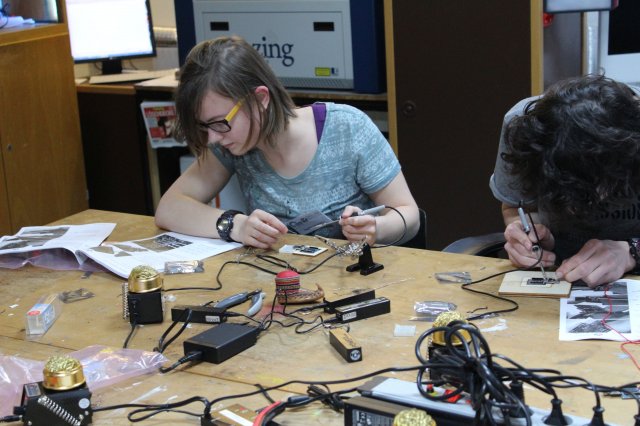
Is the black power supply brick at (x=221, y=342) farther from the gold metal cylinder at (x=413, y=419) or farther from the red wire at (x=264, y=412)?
the gold metal cylinder at (x=413, y=419)

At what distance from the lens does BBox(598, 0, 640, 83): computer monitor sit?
2744 millimetres

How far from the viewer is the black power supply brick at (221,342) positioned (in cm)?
155

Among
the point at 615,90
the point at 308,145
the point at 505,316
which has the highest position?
the point at 615,90

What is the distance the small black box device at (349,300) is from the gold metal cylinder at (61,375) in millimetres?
546

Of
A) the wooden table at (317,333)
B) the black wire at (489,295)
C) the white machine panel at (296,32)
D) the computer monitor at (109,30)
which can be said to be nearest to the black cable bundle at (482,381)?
the wooden table at (317,333)

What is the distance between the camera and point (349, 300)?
175 centimetres

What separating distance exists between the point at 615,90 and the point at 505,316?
46cm

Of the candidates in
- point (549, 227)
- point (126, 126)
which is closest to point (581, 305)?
point (549, 227)

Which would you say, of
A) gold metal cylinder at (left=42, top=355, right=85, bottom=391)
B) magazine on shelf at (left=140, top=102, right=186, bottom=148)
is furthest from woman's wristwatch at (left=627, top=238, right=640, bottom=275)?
magazine on shelf at (left=140, top=102, right=186, bottom=148)

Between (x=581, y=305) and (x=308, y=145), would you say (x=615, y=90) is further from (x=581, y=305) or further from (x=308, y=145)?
(x=308, y=145)

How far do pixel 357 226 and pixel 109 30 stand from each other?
2.49 meters

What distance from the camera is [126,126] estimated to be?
3939 mm

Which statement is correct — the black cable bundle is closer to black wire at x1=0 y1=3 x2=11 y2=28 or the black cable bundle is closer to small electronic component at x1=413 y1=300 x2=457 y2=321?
small electronic component at x1=413 y1=300 x2=457 y2=321

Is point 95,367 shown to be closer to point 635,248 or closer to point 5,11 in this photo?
point 635,248
